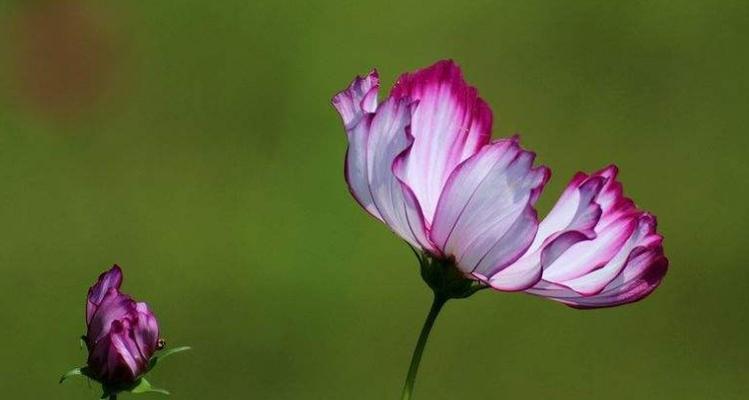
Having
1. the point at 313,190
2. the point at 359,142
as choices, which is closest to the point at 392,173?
the point at 359,142

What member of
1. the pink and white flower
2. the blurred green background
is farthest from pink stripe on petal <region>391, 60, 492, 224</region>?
the blurred green background

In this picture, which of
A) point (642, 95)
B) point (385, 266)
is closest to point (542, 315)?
point (385, 266)

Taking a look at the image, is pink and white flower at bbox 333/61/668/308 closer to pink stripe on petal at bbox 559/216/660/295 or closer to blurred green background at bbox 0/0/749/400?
pink stripe on petal at bbox 559/216/660/295

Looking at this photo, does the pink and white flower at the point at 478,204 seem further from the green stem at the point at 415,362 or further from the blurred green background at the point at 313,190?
the blurred green background at the point at 313,190

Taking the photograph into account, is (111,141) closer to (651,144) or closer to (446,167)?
(651,144)

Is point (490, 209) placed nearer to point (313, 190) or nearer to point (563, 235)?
point (563, 235)
